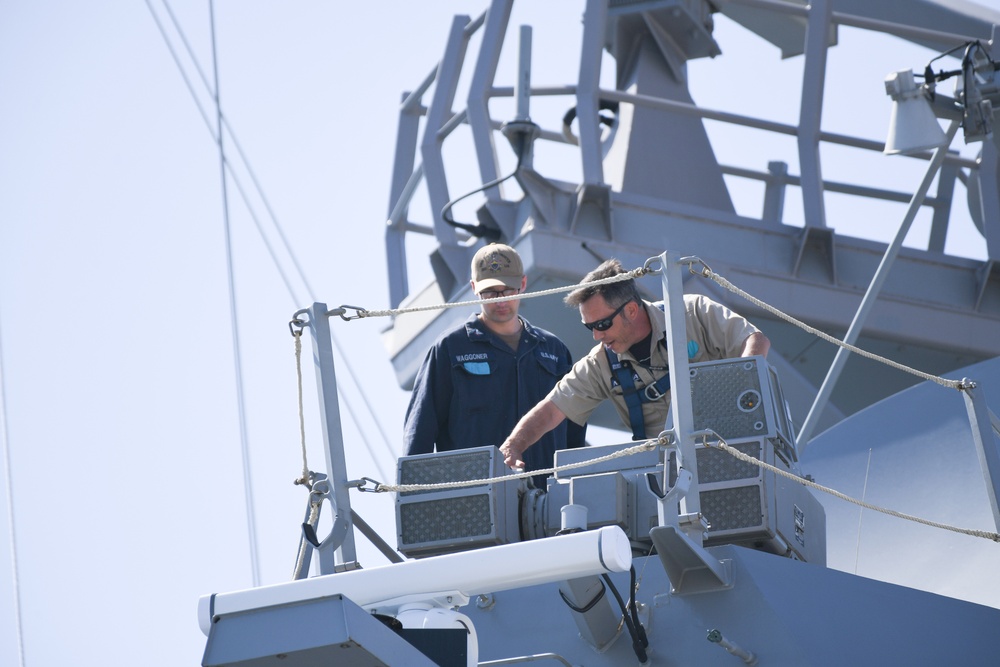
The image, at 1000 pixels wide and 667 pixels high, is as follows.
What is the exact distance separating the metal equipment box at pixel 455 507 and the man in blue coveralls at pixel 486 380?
1.12m

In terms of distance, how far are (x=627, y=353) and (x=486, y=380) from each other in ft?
2.88

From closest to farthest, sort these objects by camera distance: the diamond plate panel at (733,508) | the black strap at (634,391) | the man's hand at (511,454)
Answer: the diamond plate panel at (733,508) → the man's hand at (511,454) → the black strap at (634,391)

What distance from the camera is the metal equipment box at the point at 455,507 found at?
4.52m

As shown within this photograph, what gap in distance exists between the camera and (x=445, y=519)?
4.56 m

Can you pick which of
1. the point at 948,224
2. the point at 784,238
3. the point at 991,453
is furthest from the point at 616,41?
the point at 991,453

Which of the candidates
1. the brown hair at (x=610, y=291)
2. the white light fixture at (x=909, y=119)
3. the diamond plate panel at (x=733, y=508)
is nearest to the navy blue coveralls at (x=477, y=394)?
the brown hair at (x=610, y=291)

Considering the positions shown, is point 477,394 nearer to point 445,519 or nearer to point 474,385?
point 474,385

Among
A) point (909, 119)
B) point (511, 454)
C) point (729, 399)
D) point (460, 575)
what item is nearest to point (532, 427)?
point (511, 454)

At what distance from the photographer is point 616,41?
1199 centimetres

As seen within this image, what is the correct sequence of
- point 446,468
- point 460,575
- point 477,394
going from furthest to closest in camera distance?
point 477,394 < point 446,468 < point 460,575

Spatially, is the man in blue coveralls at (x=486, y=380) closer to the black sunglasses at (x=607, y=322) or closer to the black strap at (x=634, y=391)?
the black strap at (x=634, y=391)

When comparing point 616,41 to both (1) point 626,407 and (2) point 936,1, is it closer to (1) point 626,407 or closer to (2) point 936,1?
(2) point 936,1

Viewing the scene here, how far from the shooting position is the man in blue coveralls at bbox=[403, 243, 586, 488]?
5.80m

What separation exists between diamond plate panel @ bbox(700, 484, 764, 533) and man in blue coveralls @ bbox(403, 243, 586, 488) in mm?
1445
